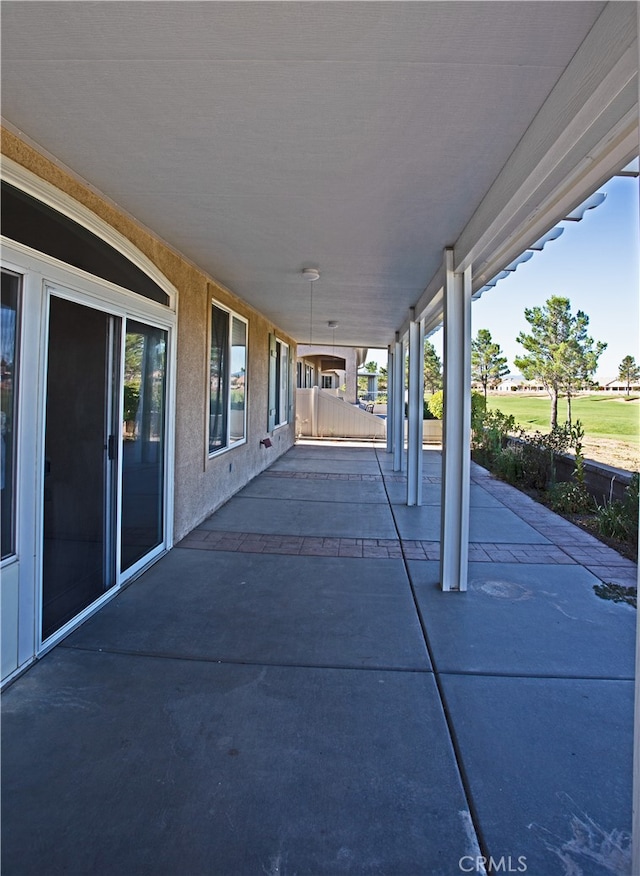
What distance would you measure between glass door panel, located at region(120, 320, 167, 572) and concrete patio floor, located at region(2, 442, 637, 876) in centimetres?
35

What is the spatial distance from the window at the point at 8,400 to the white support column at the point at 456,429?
9.66 feet

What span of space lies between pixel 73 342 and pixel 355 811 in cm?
281

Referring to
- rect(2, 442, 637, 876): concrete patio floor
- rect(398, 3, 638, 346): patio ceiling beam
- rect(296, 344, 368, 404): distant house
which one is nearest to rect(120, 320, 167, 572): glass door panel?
rect(2, 442, 637, 876): concrete patio floor

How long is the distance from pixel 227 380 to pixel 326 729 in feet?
15.6

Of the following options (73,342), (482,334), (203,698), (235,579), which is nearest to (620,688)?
(203,698)

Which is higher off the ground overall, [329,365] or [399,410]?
[329,365]

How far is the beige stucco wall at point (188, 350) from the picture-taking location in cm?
290

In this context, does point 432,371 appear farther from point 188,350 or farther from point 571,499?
point 188,350

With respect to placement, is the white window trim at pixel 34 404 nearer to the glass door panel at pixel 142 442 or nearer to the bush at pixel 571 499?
the glass door panel at pixel 142 442

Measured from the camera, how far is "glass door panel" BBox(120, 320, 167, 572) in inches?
144

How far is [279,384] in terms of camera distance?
10578 millimetres

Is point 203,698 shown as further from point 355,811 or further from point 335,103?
point 335,103

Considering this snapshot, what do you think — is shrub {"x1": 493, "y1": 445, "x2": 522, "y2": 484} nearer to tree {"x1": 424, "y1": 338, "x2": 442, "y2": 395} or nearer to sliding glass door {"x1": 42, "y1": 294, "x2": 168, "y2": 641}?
sliding glass door {"x1": 42, "y1": 294, "x2": 168, "y2": 641}

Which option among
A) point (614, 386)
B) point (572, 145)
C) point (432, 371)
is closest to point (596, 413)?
point (614, 386)
